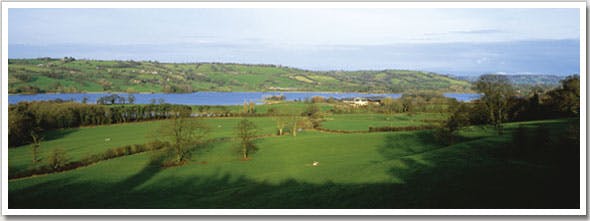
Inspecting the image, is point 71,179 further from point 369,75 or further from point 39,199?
point 369,75

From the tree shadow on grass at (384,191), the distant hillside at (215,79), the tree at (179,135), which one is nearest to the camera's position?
the tree shadow on grass at (384,191)

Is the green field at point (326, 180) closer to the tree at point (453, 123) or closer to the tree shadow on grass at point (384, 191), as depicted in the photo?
the tree shadow on grass at point (384, 191)

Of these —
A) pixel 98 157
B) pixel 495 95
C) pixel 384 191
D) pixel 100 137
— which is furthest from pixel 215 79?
pixel 384 191

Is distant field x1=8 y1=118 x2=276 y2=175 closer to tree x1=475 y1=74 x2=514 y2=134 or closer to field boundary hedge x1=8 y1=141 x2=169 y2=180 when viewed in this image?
field boundary hedge x1=8 y1=141 x2=169 y2=180

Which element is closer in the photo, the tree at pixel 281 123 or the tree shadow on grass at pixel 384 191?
the tree shadow on grass at pixel 384 191

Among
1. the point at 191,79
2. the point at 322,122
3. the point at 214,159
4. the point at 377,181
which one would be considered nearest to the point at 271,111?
the point at 322,122

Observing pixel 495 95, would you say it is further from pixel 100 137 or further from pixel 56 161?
pixel 100 137

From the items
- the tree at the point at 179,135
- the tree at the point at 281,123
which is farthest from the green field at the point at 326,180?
the tree at the point at 281,123

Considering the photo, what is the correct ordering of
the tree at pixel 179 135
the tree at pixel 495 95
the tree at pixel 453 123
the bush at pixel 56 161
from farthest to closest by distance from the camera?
the tree at pixel 453 123 < the tree at pixel 179 135 < the tree at pixel 495 95 < the bush at pixel 56 161

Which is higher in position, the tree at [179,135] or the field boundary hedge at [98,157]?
the tree at [179,135]
